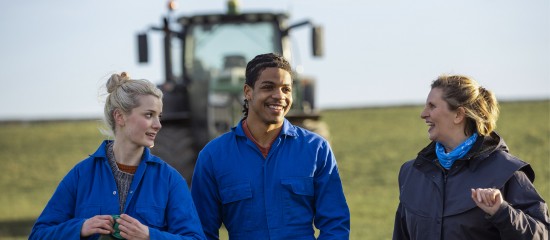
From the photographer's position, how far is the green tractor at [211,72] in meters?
11.8

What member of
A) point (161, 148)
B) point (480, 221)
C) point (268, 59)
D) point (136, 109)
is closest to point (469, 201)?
point (480, 221)

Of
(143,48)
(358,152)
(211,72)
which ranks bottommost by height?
(358,152)

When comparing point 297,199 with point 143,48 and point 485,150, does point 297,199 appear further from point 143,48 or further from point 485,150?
point 143,48

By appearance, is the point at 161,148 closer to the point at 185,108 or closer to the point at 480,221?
the point at 185,108

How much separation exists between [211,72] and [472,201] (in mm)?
Result: 8577

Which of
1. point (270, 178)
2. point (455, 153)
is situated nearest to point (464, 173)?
point (455, 153)

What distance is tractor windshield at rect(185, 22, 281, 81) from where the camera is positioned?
12.1 meters

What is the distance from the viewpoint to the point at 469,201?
4.00 m

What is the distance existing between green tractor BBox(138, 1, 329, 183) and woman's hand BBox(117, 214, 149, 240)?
7.69 metres

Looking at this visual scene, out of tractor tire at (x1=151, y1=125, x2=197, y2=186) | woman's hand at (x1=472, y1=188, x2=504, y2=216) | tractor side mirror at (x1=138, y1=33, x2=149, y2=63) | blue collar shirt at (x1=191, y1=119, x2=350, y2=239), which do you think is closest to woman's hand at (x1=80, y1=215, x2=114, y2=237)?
blue collar shirt at (x1=191, y1=119, x2=350, y2=239)

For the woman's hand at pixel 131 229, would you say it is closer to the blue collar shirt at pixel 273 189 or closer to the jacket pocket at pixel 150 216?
the jacket pocket at pixel 150 216

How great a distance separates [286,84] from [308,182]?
0.45 metres

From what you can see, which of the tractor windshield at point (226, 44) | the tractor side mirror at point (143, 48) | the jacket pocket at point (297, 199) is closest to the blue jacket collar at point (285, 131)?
the jacket pocket at point (297, 199)

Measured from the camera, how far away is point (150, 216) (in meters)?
3.92
